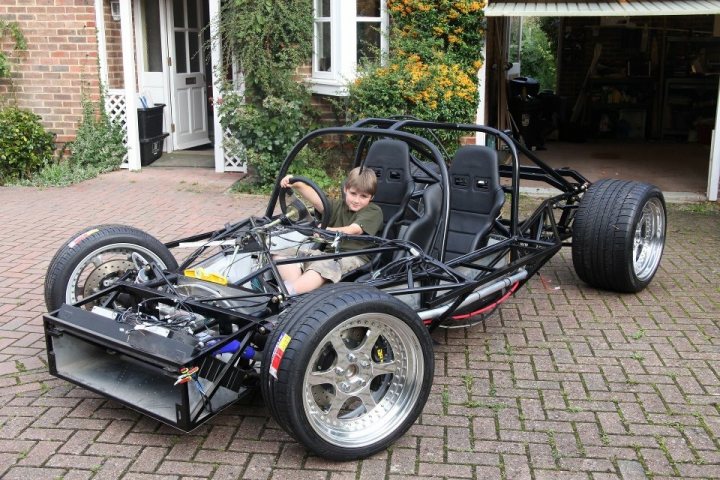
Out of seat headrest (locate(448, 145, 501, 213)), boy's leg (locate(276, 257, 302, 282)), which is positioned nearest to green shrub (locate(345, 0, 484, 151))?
seat headrest (locate(448, 145, 501, 213))

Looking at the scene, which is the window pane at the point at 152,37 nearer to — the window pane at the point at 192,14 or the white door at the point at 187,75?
the white door at the point at 187,75

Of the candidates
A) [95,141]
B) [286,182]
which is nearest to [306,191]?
[286,182]

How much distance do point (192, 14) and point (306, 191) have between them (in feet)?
27.7

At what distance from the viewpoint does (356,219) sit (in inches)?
202

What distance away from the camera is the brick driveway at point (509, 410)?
12.4 feet

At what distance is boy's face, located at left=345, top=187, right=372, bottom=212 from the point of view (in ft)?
Answer: 16.8

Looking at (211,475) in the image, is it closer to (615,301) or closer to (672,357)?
(672,357)

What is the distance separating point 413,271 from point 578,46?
1300 centimetres

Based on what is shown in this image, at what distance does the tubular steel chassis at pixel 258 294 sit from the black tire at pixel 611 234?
0.33 metres

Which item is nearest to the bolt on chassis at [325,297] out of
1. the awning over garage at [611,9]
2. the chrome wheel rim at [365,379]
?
the chrome wheel rim at [365,379]

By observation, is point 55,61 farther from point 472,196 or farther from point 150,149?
point 472,196

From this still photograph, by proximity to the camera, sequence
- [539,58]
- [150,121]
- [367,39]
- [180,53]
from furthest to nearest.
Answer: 1. [539,58]
2. [180,53]
3. [150,121]
4. [367,39]

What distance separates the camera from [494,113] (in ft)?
41.5

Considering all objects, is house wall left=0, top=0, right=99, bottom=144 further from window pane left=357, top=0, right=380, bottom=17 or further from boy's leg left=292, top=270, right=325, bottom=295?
boy's leg left=292, top=270, right=325, bottom=295
